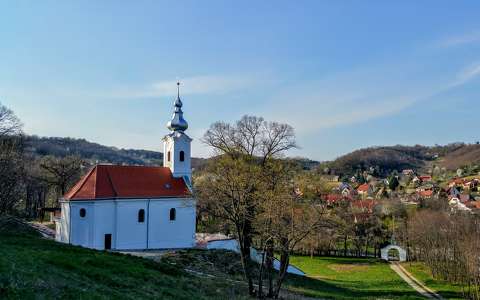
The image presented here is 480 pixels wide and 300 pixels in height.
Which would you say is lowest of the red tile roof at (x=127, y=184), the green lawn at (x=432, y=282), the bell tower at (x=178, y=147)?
the green lawn at (x=432, y=282)

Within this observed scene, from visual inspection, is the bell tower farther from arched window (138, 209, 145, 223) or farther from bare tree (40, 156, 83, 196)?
bare tree (40, 156, 83, 196)

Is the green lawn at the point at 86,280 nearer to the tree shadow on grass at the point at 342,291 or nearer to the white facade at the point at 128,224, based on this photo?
the tree shadow on grass at the point at 342,291

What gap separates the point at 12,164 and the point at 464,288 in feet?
131

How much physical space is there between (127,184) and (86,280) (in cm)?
2152

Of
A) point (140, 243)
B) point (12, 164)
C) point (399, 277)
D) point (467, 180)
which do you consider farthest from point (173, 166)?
point (467, 180)

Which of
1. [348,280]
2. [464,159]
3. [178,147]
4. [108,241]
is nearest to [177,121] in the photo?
[178,147]

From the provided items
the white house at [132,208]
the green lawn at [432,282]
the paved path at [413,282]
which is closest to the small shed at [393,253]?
the green lawn at [432,282]

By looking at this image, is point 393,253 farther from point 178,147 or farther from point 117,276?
point 117,276

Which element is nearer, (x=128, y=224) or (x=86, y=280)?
(x=86, y=280)

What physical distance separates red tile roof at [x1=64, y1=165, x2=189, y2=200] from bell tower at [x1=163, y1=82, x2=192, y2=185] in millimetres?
667

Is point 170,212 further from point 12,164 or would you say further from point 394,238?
point 394,238

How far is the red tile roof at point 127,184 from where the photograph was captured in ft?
Result: 108

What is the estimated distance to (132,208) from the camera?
34.0 m

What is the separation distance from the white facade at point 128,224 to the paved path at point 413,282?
61.4ft
